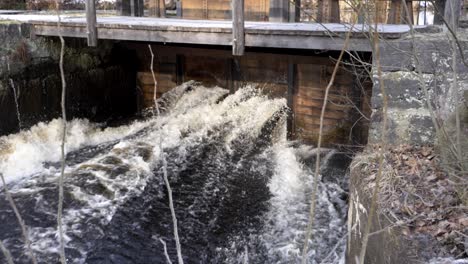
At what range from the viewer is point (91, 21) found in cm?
664

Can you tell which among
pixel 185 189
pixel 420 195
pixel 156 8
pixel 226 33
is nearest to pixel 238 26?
pixel 226 33

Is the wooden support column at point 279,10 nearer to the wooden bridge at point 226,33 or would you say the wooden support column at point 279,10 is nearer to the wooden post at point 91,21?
the wooden bridge at point 226,33

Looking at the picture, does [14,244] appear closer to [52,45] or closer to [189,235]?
[189,235]

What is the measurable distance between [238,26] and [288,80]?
2.46 meters

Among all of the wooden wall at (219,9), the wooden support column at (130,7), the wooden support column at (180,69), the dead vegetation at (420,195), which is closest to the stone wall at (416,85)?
the dead vegetation at (420,195)

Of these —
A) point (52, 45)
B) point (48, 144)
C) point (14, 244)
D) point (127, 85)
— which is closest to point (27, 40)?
point (52, 45)

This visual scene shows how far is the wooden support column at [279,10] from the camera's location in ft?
26.9

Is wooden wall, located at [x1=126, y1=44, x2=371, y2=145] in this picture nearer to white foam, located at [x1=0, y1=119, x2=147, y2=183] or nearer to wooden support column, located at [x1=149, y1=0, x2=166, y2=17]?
wooden support column, located at [x1=149, y1=0, x2=166, y2=17]

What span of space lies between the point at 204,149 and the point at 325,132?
196cm

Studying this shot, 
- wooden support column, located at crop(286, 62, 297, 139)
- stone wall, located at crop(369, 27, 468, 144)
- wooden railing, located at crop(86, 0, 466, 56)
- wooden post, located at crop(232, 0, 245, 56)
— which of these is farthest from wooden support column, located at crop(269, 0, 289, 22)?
stone wall, located at crop(369, 27, 468, 144)

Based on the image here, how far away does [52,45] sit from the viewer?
24.7ft

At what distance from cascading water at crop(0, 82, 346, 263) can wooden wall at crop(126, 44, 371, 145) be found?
287 millimetres

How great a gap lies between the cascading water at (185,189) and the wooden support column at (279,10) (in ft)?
4.41

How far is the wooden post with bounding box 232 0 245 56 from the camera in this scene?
224 inches
